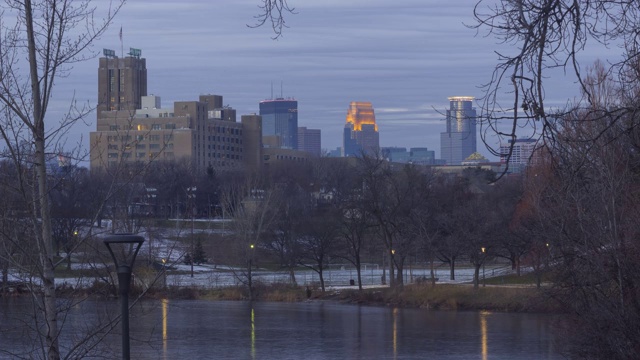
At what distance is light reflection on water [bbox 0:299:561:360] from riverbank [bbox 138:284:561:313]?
4.59ft

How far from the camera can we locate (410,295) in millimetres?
51281

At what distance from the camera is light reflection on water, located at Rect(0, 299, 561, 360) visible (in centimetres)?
3266

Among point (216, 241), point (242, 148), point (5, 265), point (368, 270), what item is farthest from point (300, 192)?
point (5, 265)

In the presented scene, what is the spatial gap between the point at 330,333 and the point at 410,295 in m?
12.8

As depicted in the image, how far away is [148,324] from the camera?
4169cm

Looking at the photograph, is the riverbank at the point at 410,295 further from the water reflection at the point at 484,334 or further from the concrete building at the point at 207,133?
the concrete building at the point at 207,133

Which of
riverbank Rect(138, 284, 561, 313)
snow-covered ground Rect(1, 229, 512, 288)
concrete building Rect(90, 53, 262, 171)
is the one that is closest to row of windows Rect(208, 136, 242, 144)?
concrete building Rect(90, 53, 262, 171)

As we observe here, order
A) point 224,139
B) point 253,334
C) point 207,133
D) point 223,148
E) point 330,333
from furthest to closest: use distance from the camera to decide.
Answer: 1. point 224,139
2. point 223,148
3. point 207,133
4. point 330,333
5. point 253,334

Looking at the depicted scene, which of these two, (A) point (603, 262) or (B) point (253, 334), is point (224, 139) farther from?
(A) point (603, 262)

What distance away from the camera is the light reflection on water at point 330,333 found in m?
32.7

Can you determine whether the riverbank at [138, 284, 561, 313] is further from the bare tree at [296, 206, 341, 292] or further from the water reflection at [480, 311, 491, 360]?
the bare tree at [296, 206, 341, 292]

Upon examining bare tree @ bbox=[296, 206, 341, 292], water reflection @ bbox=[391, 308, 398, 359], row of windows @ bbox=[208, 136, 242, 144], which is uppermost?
row of windows @ bbox=[208, 136, 242, 144]

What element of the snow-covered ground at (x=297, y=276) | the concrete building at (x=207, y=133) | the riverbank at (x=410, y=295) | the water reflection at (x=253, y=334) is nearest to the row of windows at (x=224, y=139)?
the concrete building at (x=207, y=133)

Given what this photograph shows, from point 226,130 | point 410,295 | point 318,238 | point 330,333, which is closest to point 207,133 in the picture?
point 226,130
